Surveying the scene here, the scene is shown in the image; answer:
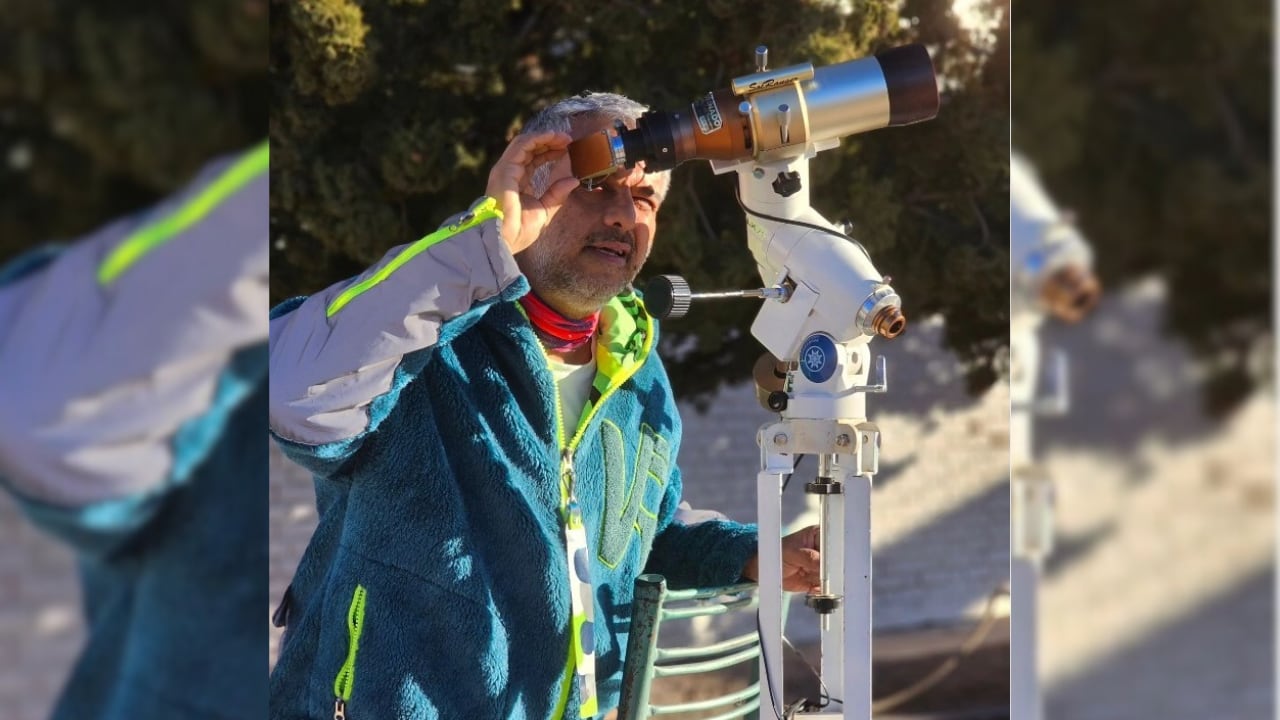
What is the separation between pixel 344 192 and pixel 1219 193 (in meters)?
1.77

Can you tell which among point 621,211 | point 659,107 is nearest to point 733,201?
point 659,107

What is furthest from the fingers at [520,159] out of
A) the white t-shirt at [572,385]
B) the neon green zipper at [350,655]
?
the neon green zipper at [350,655]

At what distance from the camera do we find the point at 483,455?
171 cm

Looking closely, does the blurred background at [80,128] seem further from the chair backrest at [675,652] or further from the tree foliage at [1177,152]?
the chair backrest at [675,652]

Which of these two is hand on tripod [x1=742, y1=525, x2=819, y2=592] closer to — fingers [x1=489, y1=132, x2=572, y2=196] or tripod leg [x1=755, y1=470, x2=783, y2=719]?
tripod leg [x1=755, y1=470, x2=783, y2=719]

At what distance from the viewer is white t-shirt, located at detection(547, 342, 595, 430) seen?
1.87 meters

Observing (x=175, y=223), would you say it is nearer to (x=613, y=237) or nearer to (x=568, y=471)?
(x=568, y=471)

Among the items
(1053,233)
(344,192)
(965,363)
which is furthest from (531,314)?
(1053,233)

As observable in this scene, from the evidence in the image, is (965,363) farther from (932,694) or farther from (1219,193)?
(1219,193)

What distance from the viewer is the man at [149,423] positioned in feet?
2.90

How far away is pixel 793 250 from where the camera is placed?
5.71 ft

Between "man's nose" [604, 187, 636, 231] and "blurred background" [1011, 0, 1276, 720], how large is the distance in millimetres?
1109

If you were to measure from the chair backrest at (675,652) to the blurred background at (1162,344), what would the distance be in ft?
3.51

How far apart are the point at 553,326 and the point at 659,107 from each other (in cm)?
59
